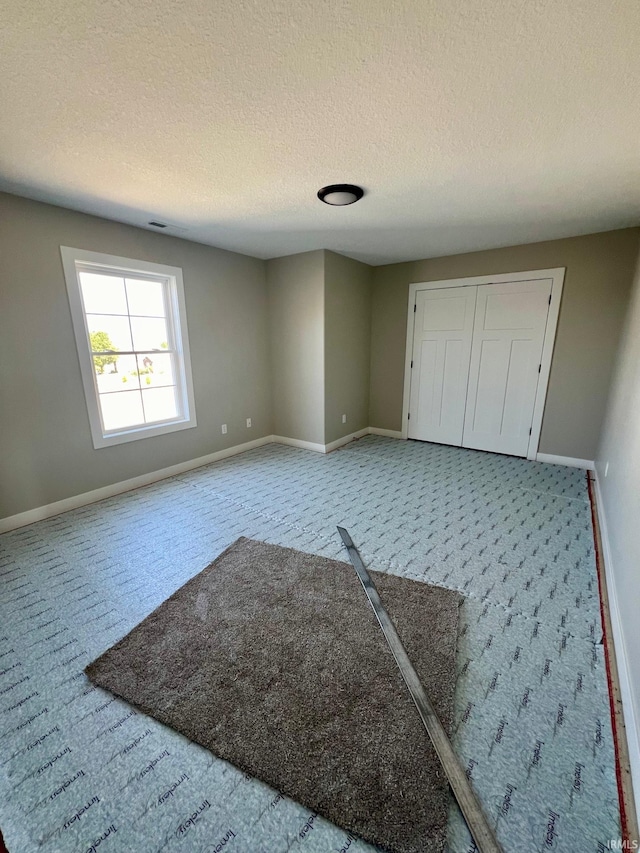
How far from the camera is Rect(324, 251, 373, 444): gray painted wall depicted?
410 cm

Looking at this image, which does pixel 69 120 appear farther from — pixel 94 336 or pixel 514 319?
pixel 514 319

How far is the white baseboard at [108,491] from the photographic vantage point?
2627 mm

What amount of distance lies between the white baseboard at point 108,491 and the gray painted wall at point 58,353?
0.05m

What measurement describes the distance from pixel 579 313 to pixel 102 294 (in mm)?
4571

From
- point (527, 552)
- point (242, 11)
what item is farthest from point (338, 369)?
point (242, 11)

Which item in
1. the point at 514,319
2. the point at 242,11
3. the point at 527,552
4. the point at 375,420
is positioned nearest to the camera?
the point at 242,11

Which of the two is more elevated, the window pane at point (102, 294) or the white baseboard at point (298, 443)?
the window pane at point (102, 294)

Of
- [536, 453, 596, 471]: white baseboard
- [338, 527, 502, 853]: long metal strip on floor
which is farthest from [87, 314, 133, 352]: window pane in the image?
[536, 453, 596, 471]: white baseboard

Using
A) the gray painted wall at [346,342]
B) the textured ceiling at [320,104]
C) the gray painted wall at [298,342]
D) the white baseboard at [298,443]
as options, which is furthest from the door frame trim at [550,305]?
the white baseboard at [298,443]

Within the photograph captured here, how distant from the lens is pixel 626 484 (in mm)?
1980

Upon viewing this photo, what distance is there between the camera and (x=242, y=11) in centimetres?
104

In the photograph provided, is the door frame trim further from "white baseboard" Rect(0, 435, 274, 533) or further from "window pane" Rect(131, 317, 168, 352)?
"white baseboard" Rect(0, 435, 274, 533)

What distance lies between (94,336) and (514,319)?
4.24 meters

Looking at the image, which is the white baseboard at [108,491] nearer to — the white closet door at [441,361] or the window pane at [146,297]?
the window pane at [146,297]
